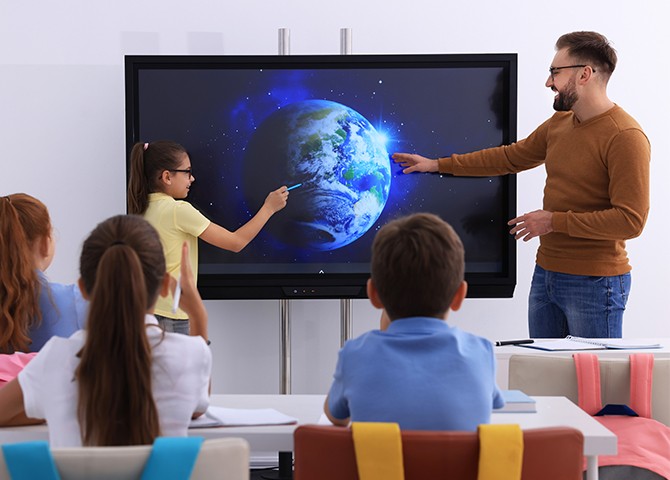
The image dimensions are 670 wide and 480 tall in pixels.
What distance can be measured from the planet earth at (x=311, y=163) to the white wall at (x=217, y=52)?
46 centimetres

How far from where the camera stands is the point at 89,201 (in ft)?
15.1

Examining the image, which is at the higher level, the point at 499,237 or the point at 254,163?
the point at 254,163

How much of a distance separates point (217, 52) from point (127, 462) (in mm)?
3334

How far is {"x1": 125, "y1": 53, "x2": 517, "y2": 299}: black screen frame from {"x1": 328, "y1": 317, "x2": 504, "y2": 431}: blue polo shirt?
8.07 feet

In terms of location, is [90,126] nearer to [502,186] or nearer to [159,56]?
[159,56]

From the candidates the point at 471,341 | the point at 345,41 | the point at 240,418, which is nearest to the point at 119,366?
the point at 240,418

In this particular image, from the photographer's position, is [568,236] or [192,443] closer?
[192,443]

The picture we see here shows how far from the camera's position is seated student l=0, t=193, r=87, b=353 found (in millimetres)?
2377

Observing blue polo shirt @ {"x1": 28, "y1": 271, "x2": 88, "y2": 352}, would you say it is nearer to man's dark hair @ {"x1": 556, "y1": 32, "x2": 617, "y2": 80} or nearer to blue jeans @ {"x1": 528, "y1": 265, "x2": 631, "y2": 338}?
blue jeans @ {"x1": 528, "y1": 265, "x2": 631, "y2": 338}

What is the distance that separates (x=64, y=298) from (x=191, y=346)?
0.70 m

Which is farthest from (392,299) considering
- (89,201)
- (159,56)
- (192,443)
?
(89,201)

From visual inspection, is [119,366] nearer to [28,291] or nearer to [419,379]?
[419,379]

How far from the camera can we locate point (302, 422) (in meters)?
2.10

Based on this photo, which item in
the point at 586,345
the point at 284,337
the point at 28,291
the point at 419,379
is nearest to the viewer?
the point at 419,379
